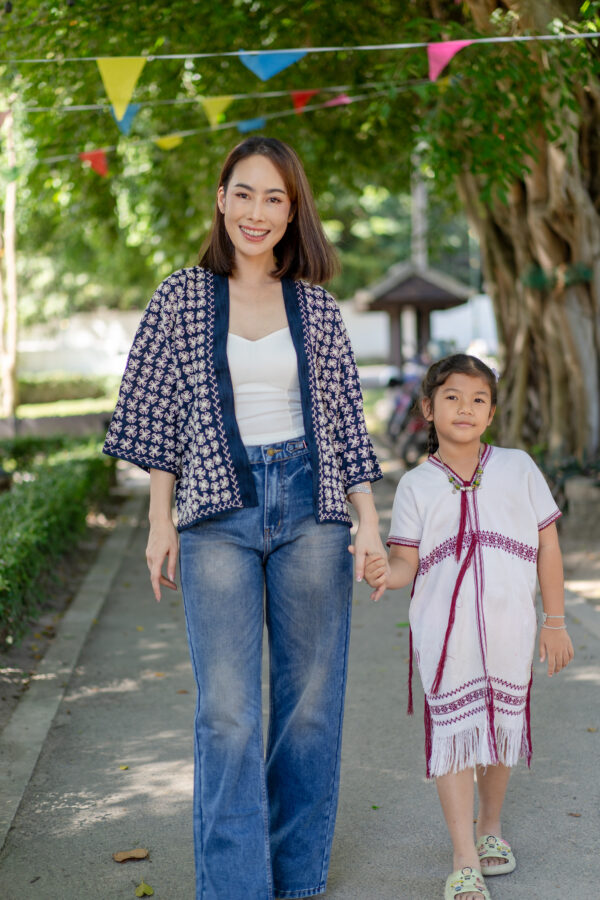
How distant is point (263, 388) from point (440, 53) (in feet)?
13.0

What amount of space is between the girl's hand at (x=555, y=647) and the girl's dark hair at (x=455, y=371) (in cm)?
65

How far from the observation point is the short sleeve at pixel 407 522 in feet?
9.50

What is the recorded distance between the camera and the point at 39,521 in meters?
6.49

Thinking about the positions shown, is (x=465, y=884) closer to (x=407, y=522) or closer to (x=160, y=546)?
(x=407, y=522)

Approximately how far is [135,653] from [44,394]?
24.0m

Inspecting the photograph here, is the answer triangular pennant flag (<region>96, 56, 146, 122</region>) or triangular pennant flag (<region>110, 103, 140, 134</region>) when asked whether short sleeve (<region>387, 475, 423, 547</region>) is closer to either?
triangular pennant flag (<region>96, 56, 146, 122</region>)

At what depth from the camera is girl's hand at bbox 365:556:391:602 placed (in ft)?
8.80

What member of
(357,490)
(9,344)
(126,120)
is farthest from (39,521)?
(9,344)

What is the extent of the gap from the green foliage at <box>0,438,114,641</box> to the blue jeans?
2337 mm

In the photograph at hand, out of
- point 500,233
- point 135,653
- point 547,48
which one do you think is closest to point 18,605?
point 135,653

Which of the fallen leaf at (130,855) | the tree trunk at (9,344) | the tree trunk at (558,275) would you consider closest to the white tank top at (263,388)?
the fallen leaf at (130,855)

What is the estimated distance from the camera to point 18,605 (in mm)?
5137

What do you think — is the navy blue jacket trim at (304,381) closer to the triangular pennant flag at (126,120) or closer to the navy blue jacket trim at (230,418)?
the navy blue jacket trim at (230,418)

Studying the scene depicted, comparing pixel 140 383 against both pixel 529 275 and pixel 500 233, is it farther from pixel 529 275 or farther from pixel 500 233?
pixel 500 233
